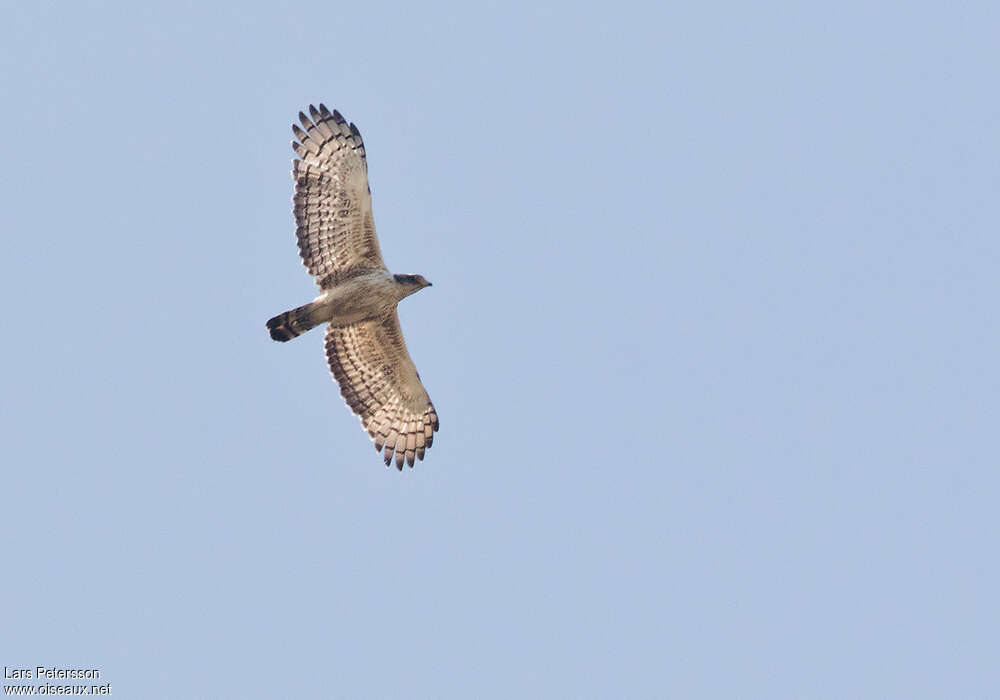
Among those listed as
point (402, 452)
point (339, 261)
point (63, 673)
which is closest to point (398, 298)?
point (339, 261)

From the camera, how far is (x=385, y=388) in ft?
65.9

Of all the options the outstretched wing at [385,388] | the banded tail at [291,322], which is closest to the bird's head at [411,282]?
the outstretched wing at [385,388]

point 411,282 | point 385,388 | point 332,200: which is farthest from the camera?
point 385,388

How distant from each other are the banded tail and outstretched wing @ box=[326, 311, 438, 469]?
668mm

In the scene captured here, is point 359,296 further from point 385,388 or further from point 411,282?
point 385,388

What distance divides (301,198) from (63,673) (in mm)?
6792

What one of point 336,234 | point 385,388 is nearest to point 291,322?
point 336,234

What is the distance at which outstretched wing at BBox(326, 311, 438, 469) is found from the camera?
64.6 feet

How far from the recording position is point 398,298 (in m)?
19.2

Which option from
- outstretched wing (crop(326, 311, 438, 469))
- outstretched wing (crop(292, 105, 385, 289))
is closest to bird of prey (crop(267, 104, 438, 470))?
outstretched wing (crop(292, 105, 385, 289))

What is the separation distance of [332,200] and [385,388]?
2778 millimetres

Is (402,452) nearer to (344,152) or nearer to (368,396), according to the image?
(368,396)

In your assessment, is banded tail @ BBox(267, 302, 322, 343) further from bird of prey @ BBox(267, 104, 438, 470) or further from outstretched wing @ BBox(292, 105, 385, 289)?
outstretched wing @ BBox(292, 105, 385, 289)

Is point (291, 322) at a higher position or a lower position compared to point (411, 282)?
lower
